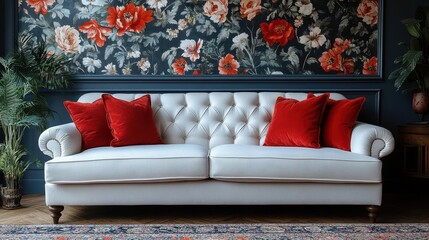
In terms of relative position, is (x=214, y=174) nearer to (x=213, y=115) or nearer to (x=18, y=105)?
(x=213, y=115)

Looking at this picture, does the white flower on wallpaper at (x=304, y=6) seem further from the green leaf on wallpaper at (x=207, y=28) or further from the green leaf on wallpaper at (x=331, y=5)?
the green leaf on wallpaper at (x=207, y=28)

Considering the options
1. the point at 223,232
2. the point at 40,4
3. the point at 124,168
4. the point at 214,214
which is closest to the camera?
the point at 223,232

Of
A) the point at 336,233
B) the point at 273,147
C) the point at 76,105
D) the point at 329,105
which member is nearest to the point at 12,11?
the point at 76,105

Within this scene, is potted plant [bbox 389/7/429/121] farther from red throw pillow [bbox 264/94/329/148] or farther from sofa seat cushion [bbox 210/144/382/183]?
sofa seat cushion [bbox 210/144/382/183]

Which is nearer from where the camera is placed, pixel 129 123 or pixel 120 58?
pixel 129 123

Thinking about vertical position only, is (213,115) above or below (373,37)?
below

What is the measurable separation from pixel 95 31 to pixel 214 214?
71.0 inches

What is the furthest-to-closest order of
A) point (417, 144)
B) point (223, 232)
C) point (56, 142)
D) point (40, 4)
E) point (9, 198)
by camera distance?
1. point (40, 4)
2. point (417, 144)
3. point (9, 198)
4. point (56, 142)
5. point (223, 232)

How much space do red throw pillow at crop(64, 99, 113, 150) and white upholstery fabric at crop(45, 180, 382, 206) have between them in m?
0.41

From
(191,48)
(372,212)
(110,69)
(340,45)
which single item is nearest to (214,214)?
(372,212)

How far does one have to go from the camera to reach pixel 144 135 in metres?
2.90

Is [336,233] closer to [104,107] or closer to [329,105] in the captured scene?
[329,105]

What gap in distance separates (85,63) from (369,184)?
93.7 inches

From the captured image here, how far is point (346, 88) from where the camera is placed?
3.47m
